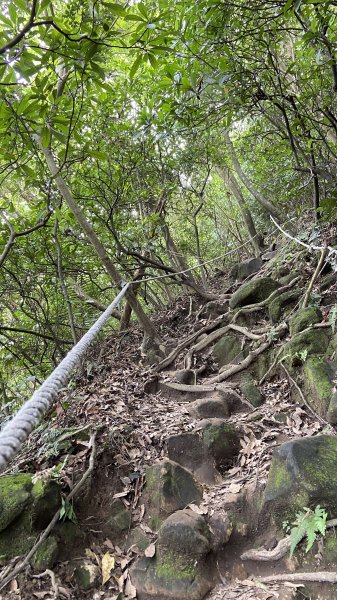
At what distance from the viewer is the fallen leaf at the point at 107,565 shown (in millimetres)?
2574

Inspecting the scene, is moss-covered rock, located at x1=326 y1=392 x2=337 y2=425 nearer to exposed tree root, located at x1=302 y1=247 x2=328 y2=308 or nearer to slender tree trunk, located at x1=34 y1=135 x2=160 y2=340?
exposed tree root, located at x1=302 y1=247 x2=328 y2=308

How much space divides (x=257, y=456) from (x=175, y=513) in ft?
2.74

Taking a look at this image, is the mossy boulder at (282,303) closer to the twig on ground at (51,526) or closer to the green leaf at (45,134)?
the twig on ground at (51,526)

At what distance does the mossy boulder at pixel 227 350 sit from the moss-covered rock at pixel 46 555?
9.68ft

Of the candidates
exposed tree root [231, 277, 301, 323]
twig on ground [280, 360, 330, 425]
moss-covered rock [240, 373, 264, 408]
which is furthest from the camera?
exposed tree root [231, 277, 301, 323]

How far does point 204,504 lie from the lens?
9.64 ft

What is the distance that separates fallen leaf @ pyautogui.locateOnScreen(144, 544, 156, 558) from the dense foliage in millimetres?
2198

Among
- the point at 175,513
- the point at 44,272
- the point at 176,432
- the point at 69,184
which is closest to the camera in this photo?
the point at 175,513

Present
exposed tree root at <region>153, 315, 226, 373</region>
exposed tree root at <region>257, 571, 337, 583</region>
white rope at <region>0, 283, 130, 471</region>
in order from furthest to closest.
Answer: exposed tree root at <region>153, 315, 226, 373</region> < exposed tree root at <region>257, 571, 337, 583</region> < white rope at <region>0, 283, 130, 471</region>

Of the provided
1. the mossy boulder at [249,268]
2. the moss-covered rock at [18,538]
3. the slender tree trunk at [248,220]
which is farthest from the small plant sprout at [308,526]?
the slender tree trunk at [248,220]

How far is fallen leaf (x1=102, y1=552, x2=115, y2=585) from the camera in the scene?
2574mm

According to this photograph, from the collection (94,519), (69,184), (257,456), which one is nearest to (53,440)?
(94,519)

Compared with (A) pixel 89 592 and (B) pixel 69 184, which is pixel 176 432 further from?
(B) pixel 69 184

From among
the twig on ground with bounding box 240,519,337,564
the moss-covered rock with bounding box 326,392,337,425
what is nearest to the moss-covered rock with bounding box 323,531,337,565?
the twig on ground with bounding box 240,519,337,564
